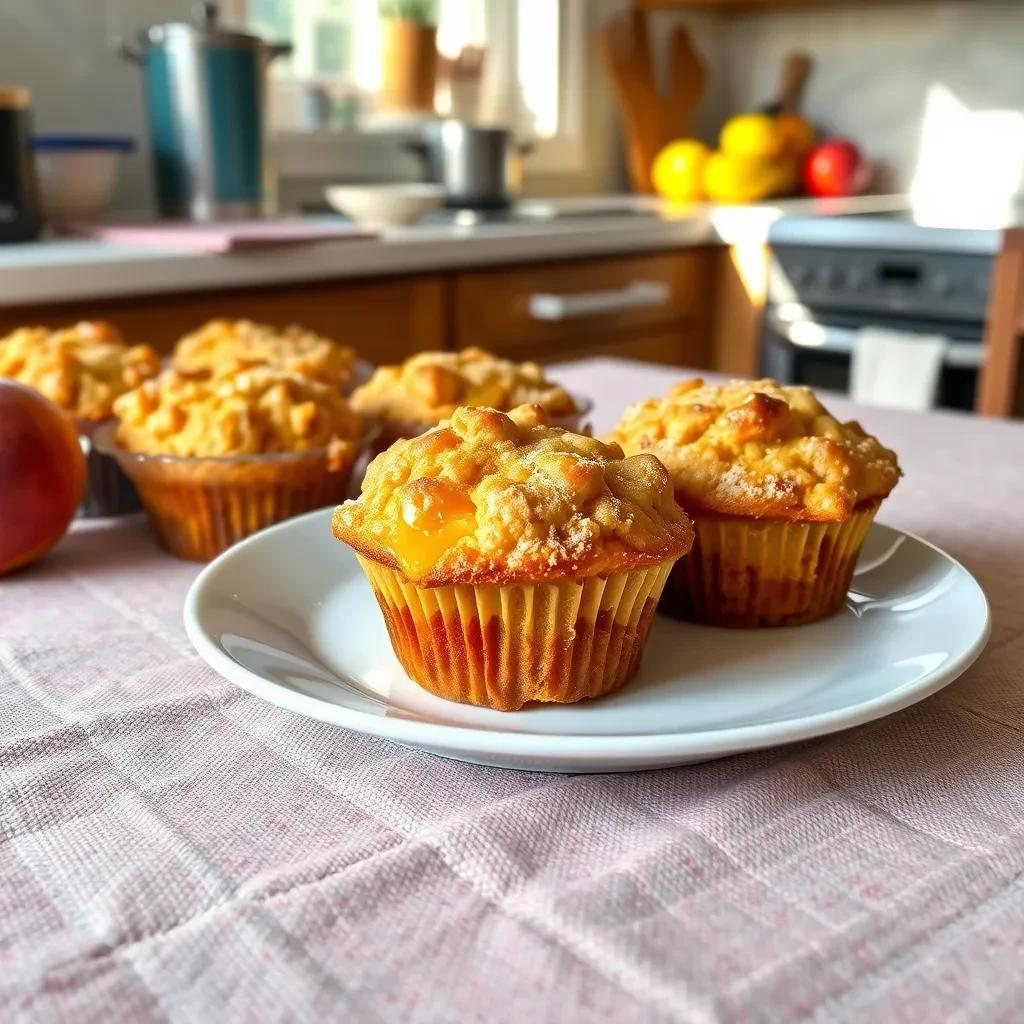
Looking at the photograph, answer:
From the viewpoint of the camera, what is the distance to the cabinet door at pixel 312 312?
178cm

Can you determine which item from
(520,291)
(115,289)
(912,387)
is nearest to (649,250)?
(520,291)

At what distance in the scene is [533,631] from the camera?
63cm

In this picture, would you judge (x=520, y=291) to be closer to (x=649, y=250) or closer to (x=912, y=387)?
(x=649, y=250)

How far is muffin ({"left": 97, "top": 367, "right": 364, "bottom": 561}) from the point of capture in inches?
34.4

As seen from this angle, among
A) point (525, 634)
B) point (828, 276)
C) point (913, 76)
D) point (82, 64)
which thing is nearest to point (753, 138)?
point (913, 76)

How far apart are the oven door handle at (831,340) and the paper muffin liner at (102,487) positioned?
6.43 feet

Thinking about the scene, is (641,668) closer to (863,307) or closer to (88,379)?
(88,379)

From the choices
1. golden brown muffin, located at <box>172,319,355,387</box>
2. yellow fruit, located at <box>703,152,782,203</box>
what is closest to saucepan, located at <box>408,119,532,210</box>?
yellow fruit, located at <box>703,152,782,203</box>

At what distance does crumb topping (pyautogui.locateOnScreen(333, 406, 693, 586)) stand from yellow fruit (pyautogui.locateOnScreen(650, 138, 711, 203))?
2.71m

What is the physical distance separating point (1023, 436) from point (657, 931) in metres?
1.04

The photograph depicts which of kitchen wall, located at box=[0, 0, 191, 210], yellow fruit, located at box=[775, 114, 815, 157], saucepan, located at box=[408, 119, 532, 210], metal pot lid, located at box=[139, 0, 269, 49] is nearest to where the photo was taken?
metal pot lid, located at box=[139, 0, 269, 49]

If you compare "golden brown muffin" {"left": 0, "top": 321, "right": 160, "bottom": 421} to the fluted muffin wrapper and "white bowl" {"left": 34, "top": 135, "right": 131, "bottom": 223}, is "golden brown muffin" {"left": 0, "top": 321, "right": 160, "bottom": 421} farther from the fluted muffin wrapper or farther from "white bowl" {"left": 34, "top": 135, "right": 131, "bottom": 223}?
"white bowl" {"left": 34, "top": 135, "right": 131, "bottom": 223}

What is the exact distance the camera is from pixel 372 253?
6.88ft

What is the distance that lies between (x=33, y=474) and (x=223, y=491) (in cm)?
14
